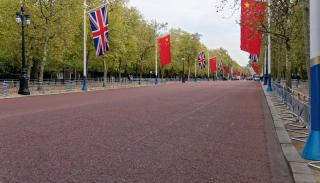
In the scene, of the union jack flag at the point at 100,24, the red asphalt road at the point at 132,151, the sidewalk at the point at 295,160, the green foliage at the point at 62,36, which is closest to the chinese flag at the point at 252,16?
the red asphalt road at the point at 132,151

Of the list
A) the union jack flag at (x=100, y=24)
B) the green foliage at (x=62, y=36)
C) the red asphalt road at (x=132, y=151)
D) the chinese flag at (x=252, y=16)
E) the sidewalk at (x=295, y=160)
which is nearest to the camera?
the sidewalk at (x=295, y=160)

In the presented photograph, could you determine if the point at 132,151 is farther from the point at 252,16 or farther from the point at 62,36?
the point at 62,36

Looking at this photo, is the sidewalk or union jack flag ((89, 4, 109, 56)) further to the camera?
union jack flag ((89, 4, 109, 56))

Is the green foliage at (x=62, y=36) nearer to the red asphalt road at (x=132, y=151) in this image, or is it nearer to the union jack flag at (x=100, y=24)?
the union jack flag at (x=100, y=24)

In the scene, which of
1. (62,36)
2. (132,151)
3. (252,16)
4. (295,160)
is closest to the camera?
(295,160)

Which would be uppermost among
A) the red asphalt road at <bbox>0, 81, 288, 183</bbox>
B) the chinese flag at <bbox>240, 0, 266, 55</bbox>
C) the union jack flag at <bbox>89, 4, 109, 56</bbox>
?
the union jack flag at <bbox>89, 4, 109, 56</bbox>

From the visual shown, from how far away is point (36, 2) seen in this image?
3759cm

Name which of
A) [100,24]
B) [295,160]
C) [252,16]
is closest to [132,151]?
[295,160]

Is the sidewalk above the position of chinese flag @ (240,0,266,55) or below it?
below

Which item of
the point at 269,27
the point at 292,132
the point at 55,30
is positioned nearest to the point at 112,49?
the point at 55,30

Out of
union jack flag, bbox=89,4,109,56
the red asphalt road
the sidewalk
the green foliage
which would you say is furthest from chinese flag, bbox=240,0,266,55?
the green foliage

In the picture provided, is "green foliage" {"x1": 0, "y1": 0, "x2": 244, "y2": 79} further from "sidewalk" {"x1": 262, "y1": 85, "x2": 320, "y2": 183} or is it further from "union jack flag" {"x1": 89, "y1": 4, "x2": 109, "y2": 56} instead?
"sidewalk" {"x1": 262, "y1": 85, "x2": 320, "y2": 183}

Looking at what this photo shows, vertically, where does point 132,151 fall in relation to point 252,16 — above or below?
below

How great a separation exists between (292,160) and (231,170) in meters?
1.22
